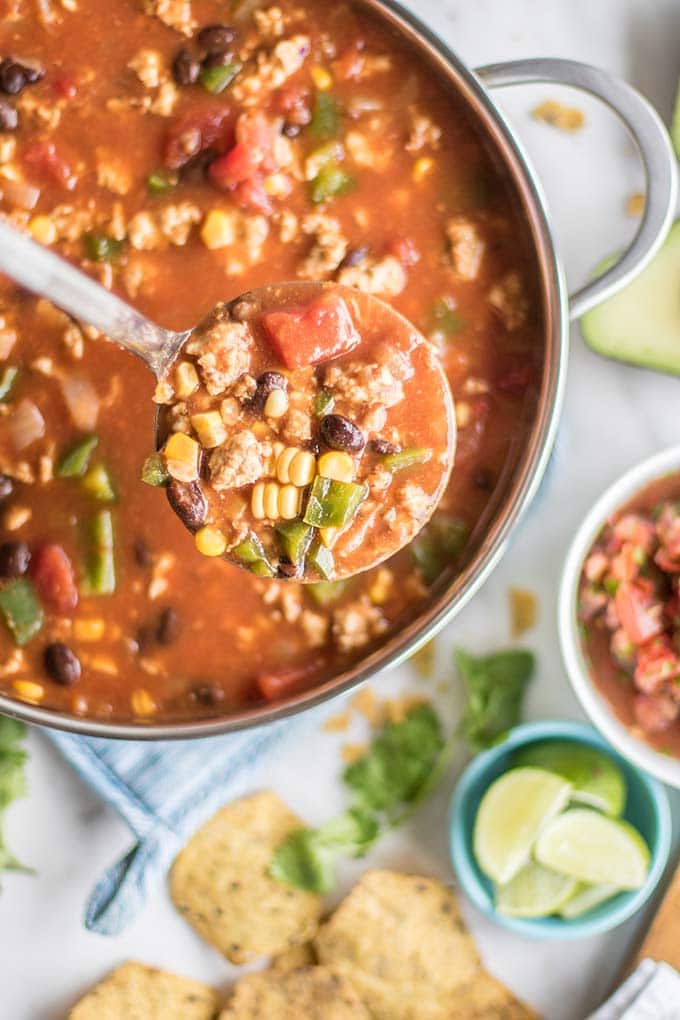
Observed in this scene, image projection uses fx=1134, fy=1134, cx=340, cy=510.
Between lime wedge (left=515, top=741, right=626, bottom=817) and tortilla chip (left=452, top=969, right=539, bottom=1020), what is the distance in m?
0.72

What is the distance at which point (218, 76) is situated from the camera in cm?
299

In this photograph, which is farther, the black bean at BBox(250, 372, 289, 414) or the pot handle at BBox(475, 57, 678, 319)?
the pot handle at BBox(475, 57, 678, 319)

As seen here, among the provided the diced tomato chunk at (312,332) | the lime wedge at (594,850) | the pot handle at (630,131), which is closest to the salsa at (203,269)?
the pot handle at (630,131)

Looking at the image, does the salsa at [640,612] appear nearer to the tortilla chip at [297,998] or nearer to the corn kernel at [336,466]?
the corn kernel at [336,466]

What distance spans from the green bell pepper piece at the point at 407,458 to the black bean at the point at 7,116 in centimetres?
138

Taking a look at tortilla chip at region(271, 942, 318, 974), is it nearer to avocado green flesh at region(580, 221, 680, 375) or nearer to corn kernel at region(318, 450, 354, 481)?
corn kernel at region(318, 450, 354, 481)

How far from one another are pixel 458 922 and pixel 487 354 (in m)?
1.93

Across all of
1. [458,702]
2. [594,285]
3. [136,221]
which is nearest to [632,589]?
[458,702]

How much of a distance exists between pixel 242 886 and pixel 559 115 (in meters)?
2.68

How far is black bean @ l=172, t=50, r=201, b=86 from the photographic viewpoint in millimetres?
2965

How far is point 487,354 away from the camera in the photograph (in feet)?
9.82

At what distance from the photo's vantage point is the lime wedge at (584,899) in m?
3.57

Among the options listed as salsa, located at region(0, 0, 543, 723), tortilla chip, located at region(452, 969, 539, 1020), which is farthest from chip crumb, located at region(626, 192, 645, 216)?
tortilla chip, located at region(452, 969, 539, 1020)

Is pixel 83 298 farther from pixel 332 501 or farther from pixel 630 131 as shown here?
pixel 630 131
